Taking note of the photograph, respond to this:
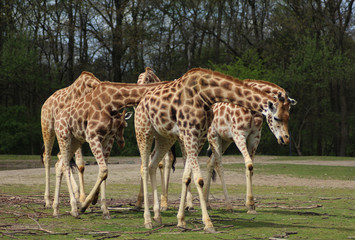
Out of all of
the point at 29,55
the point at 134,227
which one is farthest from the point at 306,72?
the point at 134,227

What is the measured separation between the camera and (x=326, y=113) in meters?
39.9

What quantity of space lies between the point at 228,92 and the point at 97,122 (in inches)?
88.9

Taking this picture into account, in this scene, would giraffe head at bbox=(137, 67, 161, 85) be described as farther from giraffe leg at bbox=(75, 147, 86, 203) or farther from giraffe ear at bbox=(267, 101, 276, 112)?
giraffe ear at bbox=(267, 101, 276, 112)

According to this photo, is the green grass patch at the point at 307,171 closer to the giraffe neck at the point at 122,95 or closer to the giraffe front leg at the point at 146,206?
the giraffe neck at the point at 122,95

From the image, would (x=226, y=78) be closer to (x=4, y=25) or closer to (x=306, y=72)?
(x=306, y=72)

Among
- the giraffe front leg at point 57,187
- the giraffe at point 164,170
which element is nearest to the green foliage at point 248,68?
the giraffe at point 164,170

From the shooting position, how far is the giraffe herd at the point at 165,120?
765 cm

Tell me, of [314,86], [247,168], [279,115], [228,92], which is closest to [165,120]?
[228,92]

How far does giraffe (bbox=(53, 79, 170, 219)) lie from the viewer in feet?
28.0

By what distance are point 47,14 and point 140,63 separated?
26.7 feet

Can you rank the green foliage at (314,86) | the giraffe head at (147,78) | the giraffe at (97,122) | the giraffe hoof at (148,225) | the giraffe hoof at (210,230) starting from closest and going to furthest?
the giraffe hoof at (210,230), the giraffe hoof at (148,225), the giraffe at (97,122), the giraffe head at (147,78), the green foliage at (314,86)

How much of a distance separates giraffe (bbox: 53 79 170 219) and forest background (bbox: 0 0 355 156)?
968 inches

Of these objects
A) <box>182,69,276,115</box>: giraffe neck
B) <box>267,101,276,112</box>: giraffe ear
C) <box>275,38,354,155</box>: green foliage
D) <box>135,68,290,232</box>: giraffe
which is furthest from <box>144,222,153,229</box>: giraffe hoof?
<box>275,38,354,155</box>: green foliage

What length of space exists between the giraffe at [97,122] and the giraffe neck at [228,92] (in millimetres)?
1229
